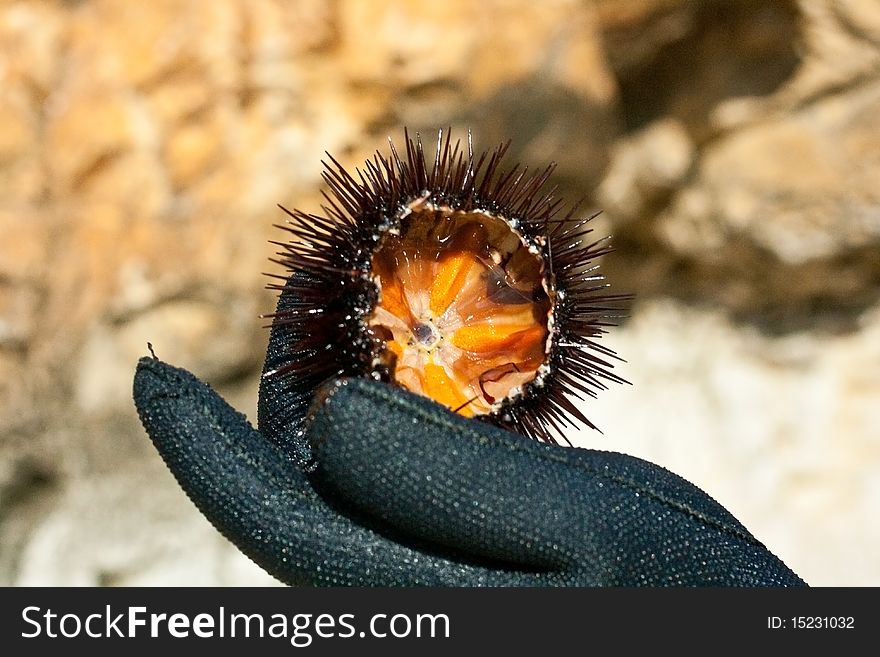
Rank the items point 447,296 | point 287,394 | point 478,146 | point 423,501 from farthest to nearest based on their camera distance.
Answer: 1. point 478,146
2. point 447,296
3. point 287,394
4. point 423,501

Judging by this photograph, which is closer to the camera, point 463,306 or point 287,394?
point 287,394

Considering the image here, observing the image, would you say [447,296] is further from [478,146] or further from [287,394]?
[478,146]

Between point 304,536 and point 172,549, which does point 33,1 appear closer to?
point 172,549

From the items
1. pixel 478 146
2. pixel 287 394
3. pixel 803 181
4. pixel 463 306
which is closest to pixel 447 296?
pixel 463 306

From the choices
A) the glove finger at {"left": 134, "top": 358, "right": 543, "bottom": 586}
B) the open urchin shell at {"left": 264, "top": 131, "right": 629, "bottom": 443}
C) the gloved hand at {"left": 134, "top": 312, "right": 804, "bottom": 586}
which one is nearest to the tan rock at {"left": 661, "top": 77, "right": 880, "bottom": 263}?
the open urchin shell at {"left": 264, "top": 131, "right": 629, "bottom": 443}

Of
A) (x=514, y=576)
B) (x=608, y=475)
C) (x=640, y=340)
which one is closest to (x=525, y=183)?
(x=608, y=475)

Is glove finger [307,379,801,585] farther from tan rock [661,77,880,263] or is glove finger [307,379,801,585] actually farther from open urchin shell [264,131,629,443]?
tan rock [661,77,880,263]
